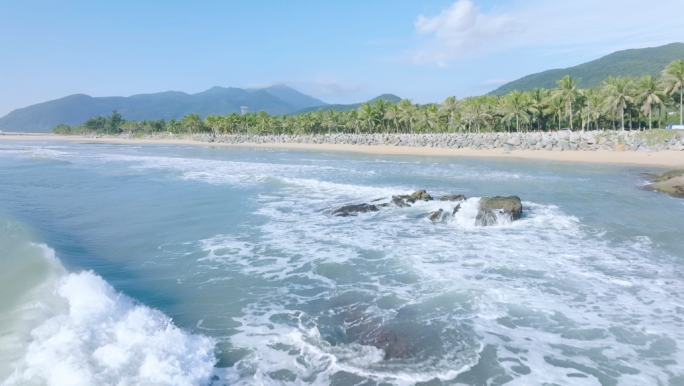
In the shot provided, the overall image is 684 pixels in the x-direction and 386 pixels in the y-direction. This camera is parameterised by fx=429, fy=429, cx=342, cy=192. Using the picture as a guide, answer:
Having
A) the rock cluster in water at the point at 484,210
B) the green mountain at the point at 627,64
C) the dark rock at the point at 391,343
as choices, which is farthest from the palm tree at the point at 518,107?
the green mountain at the point at 627,64

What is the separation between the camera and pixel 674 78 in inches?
1571

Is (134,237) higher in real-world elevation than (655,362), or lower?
higher

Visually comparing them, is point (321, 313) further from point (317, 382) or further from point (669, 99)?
point (669, 99)

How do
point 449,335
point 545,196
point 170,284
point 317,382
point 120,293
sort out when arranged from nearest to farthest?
point 317,382, point 449,335, point 120,293, point 170,284, point 545,196

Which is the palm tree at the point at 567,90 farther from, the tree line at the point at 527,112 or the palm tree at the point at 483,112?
the palm tree at the point at 483,112

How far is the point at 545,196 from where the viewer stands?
17.7m

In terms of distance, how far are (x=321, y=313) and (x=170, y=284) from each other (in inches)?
131

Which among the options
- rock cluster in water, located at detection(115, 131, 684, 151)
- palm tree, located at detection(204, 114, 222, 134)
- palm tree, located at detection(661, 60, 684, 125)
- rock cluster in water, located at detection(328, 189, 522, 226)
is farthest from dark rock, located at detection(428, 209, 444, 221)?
palm tree, located at detection(204, 114, 222, 134)

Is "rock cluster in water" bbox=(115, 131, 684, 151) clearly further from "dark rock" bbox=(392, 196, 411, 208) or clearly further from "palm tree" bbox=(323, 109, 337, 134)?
"dark rock" bbox=(392, 196, 411, 208)

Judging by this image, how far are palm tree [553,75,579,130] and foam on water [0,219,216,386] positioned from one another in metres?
50.6

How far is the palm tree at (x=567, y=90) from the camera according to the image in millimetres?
47188

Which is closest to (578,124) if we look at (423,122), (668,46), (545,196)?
(423,122)

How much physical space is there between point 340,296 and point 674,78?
46374 millimetres

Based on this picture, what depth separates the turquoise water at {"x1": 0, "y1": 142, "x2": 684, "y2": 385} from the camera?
536 cm
